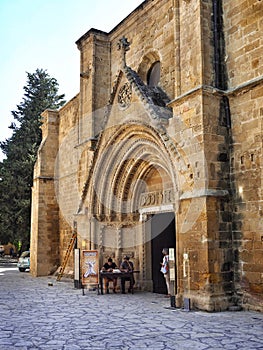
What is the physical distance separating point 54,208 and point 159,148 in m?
9.30

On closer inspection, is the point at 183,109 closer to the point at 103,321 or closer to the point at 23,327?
the point at 103,321

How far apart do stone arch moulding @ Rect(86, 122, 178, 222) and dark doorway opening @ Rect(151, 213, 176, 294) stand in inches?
25.5

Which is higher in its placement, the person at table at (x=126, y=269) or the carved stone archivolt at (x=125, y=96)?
the carved stone archivolt at (x=125, y=96)

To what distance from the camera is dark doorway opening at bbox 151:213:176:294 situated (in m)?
11.6

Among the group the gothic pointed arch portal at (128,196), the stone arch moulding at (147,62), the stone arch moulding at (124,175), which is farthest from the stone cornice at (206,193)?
the stone arch moulding at (147,62)

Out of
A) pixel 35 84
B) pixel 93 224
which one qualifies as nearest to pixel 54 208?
pixel 93 224

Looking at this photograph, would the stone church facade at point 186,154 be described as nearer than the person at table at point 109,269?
Yes

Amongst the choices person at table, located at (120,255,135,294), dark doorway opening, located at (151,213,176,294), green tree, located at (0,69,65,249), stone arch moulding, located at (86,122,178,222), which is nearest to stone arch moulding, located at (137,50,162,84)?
stone arch moulding, located at (86,122,178,222)

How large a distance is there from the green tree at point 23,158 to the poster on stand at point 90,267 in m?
14.2

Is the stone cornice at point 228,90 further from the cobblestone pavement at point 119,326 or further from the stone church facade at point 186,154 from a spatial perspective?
the cobblestone pavement at point 119,326

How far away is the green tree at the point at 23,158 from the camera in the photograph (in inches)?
979

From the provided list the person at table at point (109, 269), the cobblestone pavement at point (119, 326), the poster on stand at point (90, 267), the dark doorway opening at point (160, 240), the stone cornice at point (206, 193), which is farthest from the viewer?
the dark doorway opening at point (160, 240)

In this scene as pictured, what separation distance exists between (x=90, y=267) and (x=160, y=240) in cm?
214

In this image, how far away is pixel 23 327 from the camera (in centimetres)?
688
